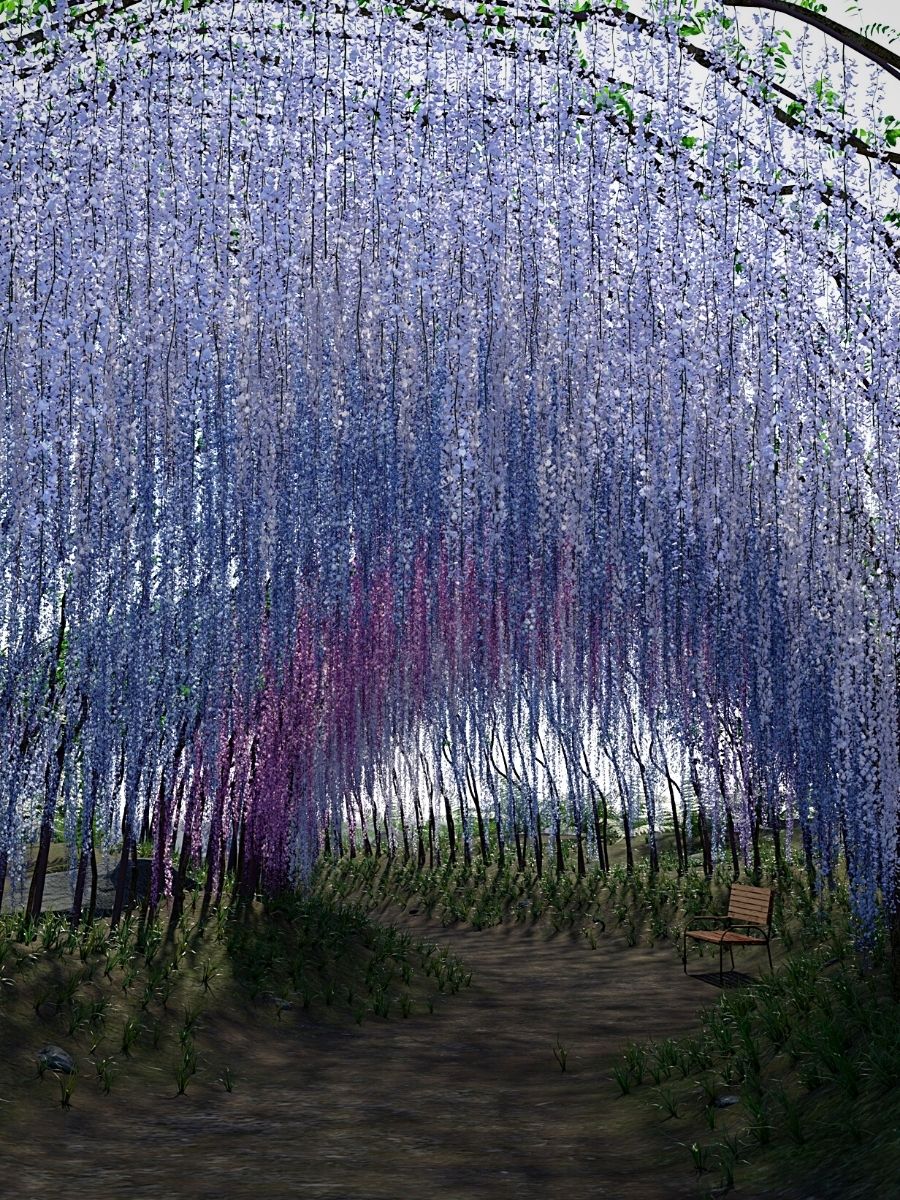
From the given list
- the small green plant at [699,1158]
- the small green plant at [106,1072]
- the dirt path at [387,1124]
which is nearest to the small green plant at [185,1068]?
the dirt path at [387,1124]

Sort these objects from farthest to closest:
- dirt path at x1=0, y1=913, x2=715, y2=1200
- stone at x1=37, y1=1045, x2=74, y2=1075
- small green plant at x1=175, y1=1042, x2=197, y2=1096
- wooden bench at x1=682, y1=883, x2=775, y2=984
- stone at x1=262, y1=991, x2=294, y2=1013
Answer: wooden bench at x1=682, y1=883, x2=775, y2=984 < stone at x1=262, y1=991, x2=294, y2=1013 < small green plant at x1=175, y1=1042, x2=197, y2=1096 < stone at x1=37, y1=1045, x2=74, y2=1075 < dirt path at x1=0, y1=913, x2=715, y2=1200

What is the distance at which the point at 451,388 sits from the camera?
825 cm

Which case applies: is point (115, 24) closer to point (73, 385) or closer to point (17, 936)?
point (73, 385)

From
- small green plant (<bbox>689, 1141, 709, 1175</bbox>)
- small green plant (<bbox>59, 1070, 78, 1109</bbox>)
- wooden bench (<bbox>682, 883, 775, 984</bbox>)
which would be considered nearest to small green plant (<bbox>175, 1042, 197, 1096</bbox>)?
small green plant (<bbox>59, 1070, 78, 1109</bbox>)

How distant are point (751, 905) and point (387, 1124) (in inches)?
277

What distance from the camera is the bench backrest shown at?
13.2 m

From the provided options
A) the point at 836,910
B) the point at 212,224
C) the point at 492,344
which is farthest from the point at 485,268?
the point at 836,910

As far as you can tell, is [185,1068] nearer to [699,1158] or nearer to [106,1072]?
[106,1072]

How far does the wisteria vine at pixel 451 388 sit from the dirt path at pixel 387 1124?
244cm

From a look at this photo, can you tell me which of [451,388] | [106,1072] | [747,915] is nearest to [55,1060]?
[106,1072]

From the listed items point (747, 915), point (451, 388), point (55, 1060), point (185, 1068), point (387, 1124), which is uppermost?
point (451, 388)

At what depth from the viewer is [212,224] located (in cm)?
831

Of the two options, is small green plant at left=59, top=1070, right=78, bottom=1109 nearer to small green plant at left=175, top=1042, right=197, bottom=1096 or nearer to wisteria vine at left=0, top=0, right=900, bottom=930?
small green plant at left=175, top=1042, right=197, bottom=1096

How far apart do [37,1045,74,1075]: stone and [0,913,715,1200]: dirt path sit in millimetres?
120
